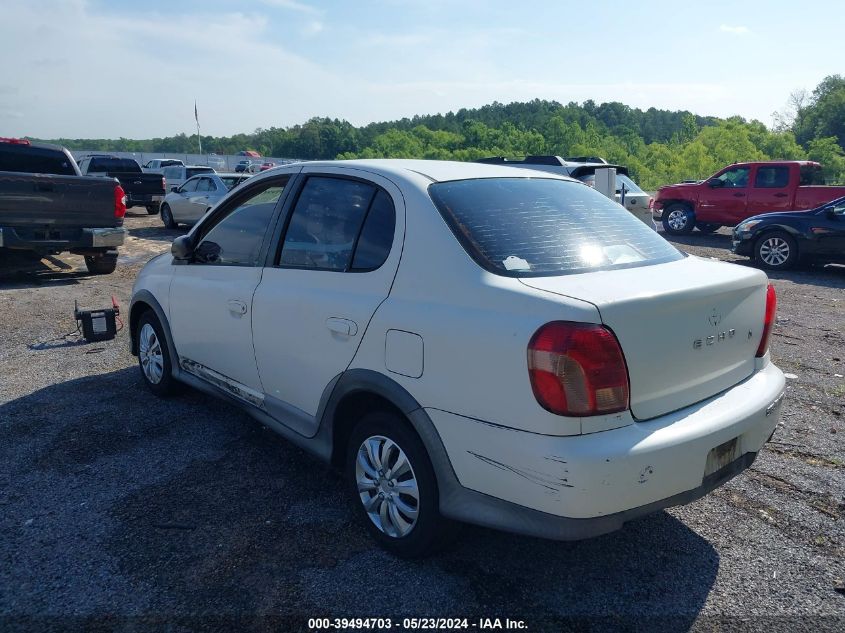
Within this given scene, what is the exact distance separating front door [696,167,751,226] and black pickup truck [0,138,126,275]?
46.2ft

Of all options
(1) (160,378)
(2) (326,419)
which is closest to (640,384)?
(2) (326,419)

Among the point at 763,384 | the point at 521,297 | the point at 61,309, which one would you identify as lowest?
the point at 61,309

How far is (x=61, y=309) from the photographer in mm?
8406

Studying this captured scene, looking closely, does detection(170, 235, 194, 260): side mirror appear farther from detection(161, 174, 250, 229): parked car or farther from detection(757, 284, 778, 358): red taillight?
detection(161, 174, 250, 229): parked car

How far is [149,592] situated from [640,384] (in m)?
2.23

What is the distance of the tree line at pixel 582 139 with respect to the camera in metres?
A: 52.8

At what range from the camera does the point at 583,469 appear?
7.68 feet

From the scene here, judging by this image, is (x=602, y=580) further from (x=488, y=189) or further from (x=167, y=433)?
(x=167, y=433)

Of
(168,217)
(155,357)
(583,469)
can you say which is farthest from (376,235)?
(168,217)

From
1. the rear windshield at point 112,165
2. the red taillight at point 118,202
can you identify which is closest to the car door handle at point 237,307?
Answer: the red taillight at point 118,202

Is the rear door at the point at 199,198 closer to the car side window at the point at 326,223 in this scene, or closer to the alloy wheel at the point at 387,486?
the car side window at the point at 326,223

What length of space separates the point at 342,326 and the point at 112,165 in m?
20.8

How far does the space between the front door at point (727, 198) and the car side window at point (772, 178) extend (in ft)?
0.91

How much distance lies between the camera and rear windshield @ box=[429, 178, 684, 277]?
9.33 ft
